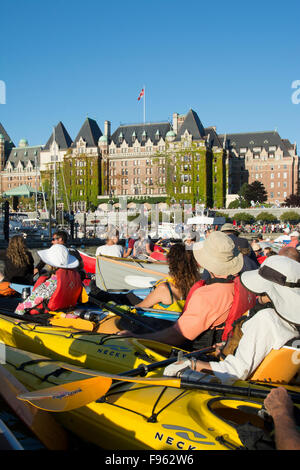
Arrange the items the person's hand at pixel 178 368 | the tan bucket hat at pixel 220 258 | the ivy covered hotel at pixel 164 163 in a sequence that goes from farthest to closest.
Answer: the ivy covered hotel at pixel 164 163, the tan bucket hat at pixel 220 258, the person's hand at pixel 178 368

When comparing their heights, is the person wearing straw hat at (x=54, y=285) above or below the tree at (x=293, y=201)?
above

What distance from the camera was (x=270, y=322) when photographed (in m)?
3.07

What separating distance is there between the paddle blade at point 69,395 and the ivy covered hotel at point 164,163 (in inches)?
2837

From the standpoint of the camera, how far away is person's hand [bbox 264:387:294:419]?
89.8 inches

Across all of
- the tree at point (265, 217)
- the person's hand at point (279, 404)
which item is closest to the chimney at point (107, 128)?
the tree at point (265, 217)

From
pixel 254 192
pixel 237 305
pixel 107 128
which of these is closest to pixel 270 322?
pixel 237 305

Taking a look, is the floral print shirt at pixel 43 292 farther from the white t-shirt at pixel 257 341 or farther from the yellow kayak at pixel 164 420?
the white t-shirt at pixel 257 341

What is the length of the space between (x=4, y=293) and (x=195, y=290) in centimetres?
495

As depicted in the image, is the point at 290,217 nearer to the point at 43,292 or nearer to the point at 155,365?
the point at 43,292

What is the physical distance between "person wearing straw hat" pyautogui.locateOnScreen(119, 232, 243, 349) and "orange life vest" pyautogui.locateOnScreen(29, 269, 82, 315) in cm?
169

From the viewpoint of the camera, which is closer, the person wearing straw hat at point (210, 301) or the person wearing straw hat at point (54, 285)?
the person wearing straw hat at point (210, 301)

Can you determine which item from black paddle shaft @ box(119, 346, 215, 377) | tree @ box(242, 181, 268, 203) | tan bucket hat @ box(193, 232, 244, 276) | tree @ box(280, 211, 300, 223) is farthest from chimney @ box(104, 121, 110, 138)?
black paddle shaft @ box(119, 346, 215, 377)

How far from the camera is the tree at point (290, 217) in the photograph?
68938mm

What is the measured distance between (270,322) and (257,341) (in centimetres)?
17
